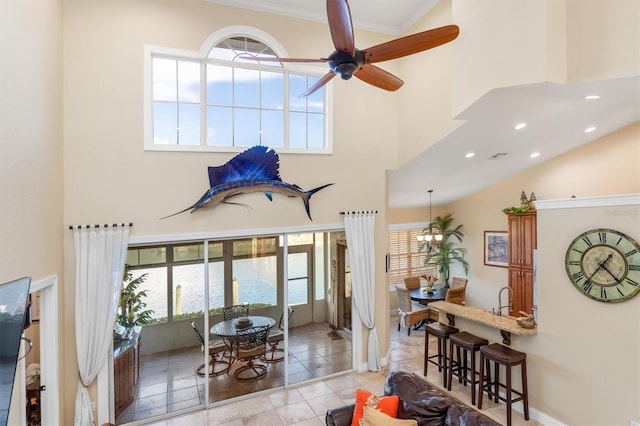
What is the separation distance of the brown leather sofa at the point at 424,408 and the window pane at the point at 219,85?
13.9 ft

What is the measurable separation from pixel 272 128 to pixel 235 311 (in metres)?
2.81

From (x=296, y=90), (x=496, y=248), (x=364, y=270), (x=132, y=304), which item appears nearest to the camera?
(x=132, y=304)

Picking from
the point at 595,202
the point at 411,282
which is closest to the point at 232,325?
the point at 595,202

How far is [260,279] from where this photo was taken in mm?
5184

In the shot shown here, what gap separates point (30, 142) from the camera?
313 centimetres

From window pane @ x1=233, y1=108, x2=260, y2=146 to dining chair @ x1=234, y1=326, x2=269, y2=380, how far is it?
2797 mm

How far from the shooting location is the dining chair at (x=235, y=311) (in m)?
4.96

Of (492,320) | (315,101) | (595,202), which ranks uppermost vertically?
(315,101)

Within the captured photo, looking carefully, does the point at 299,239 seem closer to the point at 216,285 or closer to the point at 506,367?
the point at 216,285

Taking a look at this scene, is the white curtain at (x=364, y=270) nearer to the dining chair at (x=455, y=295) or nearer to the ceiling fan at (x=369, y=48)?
the dining chair at (x=455, y=295)

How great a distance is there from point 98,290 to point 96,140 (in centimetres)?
186

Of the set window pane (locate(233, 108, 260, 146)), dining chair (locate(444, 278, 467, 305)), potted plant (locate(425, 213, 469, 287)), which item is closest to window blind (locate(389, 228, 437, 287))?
potted plant (locate(425, 213, 469, 287))

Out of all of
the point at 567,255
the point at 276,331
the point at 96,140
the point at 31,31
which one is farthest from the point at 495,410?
the point at 31,31

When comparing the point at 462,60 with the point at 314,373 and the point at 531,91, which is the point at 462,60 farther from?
the point at 314,373
